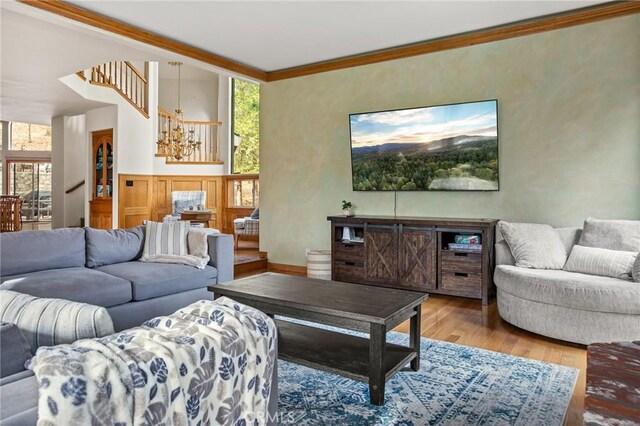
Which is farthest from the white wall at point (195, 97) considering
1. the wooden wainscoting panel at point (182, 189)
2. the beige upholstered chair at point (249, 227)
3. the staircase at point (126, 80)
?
the beige upholstered chair at point (249, 227)

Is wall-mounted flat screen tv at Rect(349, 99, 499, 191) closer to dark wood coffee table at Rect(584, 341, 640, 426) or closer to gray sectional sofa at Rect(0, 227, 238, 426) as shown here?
gray sectional sofa at Rect(0, 227, 238, 426)

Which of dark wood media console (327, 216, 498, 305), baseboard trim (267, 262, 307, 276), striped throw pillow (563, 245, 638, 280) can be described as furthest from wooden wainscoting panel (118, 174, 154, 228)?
striped throw pillow (563, 245, 638, 280)

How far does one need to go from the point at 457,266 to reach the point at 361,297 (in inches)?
81.7

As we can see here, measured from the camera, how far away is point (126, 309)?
3.39 metres

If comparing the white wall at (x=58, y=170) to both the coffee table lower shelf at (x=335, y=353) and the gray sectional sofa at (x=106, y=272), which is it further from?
the coffee table lower shelf at (x=335, y=353)

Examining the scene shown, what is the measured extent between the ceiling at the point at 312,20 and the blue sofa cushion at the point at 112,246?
2.09 meters

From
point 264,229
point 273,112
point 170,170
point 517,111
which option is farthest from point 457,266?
point 170,170

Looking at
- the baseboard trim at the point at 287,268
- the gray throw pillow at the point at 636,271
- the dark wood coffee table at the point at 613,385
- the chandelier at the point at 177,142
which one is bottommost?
the baseboard trim at the point at 287,268

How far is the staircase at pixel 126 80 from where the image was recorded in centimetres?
764

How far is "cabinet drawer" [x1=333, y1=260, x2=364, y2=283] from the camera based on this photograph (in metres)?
5.16

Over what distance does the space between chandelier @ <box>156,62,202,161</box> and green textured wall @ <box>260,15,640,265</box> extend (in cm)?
335

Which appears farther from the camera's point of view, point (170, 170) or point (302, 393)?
point (170, 170)

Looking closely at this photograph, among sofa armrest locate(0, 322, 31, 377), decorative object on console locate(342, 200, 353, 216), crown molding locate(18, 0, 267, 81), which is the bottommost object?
sofa armrest locate(0, 322, 31, 377)

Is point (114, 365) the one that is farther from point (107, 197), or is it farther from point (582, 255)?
point (107, 197)
